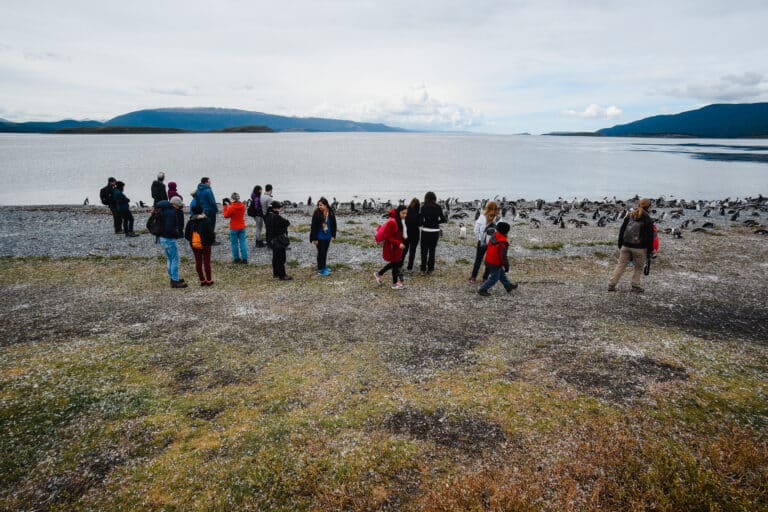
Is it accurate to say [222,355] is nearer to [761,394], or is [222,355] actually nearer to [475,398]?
[475,398]

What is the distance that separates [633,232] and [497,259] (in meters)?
4.51

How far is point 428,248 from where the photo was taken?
1544 cm

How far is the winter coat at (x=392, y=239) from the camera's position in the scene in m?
13.1

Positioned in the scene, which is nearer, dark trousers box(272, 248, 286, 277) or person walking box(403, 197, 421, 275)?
dark trousers box(272, 248, 286, 277)

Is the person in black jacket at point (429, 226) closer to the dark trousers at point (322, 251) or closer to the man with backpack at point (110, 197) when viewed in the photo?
the dark trousers at point (322, 251)

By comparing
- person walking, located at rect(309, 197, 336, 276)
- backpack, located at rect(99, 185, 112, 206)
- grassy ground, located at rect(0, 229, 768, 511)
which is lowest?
grassy ground, located at rect(0, 229, 768, 511)

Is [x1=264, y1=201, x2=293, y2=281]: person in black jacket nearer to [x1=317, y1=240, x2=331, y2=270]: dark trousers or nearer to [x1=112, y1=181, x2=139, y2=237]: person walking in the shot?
[x1=317, y1=240, x2=331, y2=270]: dark trousers

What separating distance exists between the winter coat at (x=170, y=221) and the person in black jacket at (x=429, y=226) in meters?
8.34

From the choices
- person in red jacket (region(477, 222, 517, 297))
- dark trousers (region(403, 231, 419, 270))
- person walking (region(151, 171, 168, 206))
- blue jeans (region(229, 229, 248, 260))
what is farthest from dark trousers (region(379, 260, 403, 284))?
person walking (region(151, 171, 168, 206))

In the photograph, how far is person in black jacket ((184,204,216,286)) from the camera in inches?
504

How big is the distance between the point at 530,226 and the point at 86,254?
26.5 m

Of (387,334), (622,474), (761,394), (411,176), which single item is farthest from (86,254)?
(411,176)

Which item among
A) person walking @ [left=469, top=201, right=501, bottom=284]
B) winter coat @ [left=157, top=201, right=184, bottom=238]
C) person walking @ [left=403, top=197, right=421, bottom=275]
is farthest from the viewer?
person walking @ [left=403, top=197, right=421, bottom=275]

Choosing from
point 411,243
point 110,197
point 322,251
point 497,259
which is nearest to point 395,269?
point 411,243
